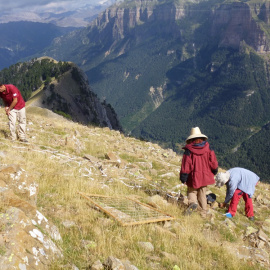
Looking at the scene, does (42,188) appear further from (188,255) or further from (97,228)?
(188,255)

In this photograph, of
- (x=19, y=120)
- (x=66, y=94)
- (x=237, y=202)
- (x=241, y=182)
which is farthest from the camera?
(x=66, y=94)

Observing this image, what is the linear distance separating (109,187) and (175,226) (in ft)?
10.7

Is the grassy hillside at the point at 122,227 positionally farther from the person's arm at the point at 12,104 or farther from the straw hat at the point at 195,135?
the straw hat at the point at 195,135

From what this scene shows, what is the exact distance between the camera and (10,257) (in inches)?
140

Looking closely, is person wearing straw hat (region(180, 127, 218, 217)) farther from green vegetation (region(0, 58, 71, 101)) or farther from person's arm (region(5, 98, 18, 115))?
green vegetation (region(0, 58, 71, 101))

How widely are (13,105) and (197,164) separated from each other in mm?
8298

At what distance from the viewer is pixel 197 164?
845cm

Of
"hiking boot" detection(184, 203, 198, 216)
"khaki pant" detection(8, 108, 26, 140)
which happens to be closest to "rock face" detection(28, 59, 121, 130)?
"khaki pant" detection(8, 108, 26, 140)

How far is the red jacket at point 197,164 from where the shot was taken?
842cm

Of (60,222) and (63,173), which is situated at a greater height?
(60,222)

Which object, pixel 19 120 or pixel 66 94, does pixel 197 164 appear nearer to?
pixel 19 120

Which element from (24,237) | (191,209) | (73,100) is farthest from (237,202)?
(73,100)

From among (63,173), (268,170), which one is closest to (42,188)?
(63,173)

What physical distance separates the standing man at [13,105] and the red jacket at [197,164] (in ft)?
25.7
